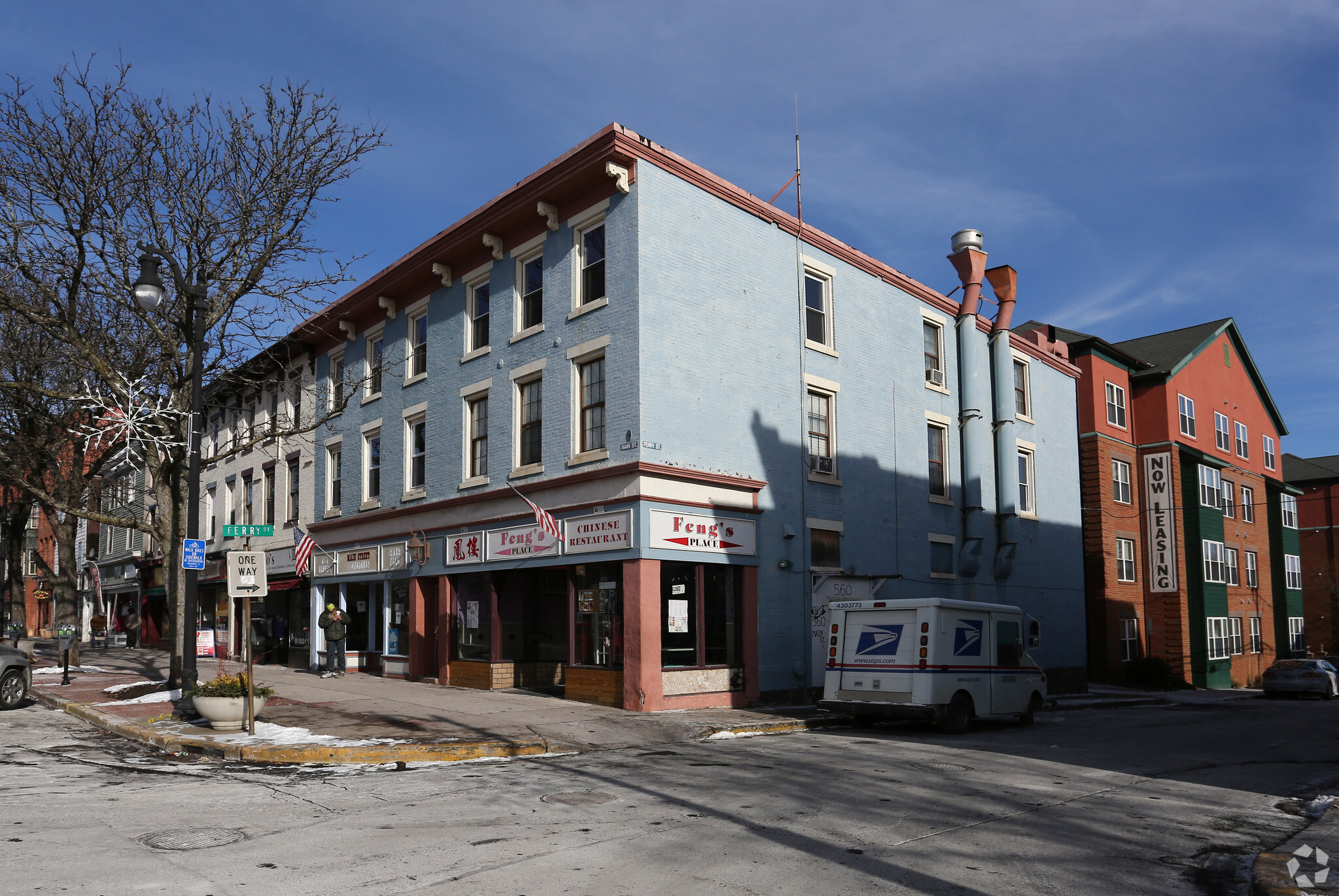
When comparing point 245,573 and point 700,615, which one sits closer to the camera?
point 245,573

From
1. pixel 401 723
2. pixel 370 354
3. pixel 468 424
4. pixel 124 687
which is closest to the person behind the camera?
pixel 401 723

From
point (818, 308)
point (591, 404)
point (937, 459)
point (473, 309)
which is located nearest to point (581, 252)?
point (591, 404)

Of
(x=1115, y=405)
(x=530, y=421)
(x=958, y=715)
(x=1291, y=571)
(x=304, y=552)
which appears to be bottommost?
(x=958, y=715)

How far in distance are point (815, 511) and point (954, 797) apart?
1251cm

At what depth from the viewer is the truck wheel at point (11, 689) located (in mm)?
18438

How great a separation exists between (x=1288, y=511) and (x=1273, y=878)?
50.6m

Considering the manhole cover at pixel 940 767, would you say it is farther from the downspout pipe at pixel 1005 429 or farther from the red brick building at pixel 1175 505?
the red brick building at pixel 1175 505

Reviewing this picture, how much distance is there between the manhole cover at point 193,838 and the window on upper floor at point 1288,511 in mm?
52247

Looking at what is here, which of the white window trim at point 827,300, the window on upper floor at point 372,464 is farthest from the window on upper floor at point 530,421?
the window on upper floor at point 372,464

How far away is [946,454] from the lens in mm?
27438

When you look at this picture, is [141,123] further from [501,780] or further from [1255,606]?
[1255,606]

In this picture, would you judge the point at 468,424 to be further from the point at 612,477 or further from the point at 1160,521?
the point at 1160,521

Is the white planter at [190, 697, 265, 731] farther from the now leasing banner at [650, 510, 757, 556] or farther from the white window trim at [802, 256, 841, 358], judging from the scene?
the white window trim at [802, 256, 841, 358]

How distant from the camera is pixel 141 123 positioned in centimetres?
1847
